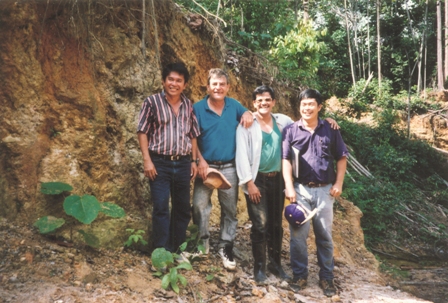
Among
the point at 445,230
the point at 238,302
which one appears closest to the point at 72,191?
the point at 238,302

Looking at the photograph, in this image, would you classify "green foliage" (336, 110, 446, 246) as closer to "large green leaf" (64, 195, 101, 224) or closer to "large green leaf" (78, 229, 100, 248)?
"large green leaf" (78, 229, 100, 248)

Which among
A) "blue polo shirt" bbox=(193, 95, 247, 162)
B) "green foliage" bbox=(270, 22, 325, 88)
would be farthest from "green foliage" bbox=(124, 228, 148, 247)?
"green foliage" bbox=(270, 22, 325, 88)

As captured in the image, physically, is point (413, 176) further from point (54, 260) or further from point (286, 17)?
Answer: point (54, 260)

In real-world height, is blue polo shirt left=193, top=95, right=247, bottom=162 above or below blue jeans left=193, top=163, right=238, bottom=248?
above

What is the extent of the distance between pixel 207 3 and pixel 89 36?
502cm

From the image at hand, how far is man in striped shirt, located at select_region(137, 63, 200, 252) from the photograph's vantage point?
3312 mm

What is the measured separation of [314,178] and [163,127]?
158cm

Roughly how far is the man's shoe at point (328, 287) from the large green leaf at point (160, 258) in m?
1.67

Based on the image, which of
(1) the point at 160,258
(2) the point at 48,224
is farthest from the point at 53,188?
(1) the point at 160,258

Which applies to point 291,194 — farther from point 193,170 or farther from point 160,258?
point 160,258

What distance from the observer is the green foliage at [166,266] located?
119 inches

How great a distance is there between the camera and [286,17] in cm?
946

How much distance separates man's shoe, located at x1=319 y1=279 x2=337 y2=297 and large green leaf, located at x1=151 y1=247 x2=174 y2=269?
167 centimetres

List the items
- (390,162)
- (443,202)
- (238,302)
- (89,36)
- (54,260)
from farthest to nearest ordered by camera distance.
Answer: (390,162) → (443,202) → (89,36) → (238,302) → (54,260)
